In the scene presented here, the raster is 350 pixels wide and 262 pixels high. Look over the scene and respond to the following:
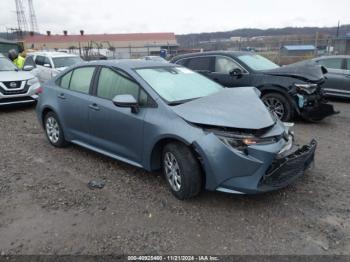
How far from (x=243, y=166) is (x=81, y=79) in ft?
9.97

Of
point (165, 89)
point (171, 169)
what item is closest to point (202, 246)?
point (171, 169)

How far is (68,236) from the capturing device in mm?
3076

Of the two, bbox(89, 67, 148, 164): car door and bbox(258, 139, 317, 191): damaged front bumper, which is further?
bbox(89, 67, 148, 164): car door

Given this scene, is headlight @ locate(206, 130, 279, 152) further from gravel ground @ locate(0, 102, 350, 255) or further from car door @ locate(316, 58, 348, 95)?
car door @ locate(316, 58, 348, 95)

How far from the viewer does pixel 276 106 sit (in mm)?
7078

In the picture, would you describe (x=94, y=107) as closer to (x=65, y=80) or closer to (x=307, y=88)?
(x=65, y=80)

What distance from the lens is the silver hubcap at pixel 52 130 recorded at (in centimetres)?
550

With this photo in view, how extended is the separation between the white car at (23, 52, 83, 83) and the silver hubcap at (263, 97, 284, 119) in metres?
7.63

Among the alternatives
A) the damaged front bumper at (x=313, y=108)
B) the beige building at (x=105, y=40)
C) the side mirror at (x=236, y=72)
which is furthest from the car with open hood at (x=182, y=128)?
the beige building at (x=105, y=40)

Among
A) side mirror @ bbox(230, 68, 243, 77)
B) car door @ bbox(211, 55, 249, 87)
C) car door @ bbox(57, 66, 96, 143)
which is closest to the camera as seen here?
car door @ bbox(57, 66, 96, 143)

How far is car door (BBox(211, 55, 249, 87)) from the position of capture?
750cm

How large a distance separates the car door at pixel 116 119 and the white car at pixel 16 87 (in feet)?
16.3

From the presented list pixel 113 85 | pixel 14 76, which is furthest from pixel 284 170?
pixel 14 76

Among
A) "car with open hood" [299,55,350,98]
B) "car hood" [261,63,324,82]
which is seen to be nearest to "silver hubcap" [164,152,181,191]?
"car hood" [261,63,324,82]
